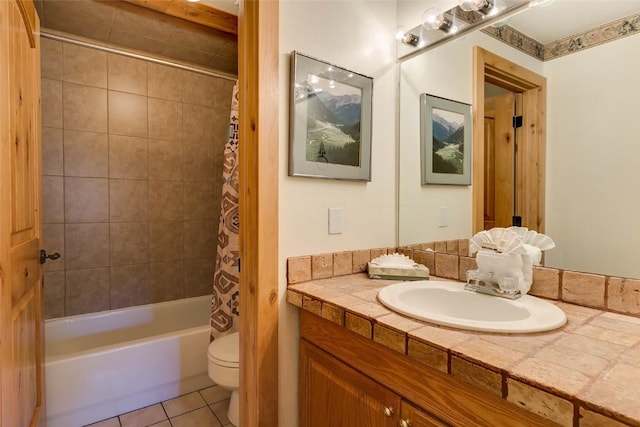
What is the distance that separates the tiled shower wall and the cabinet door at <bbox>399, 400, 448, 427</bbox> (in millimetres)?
2369

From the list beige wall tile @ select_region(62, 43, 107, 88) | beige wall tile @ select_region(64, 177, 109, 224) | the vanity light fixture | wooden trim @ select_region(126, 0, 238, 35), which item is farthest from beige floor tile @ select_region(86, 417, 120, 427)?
the vanity light fixture

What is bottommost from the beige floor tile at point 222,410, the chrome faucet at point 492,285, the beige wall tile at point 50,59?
the beige floor tile at point 222,410

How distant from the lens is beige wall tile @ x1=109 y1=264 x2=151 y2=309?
249cm

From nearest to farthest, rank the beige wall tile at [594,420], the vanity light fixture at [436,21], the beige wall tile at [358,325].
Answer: the beige wall tile at [594,420]
the beige wall tile at [358,325]
the vanity light fixture at [436,21]

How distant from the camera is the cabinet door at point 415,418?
0.77m

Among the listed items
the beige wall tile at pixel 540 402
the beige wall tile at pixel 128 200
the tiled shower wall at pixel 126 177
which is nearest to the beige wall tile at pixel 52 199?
the tiled shower wall at pixel 126 177

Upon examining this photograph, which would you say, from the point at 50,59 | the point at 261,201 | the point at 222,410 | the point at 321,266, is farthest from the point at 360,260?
the point at 50,59

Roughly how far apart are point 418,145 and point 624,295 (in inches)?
36.1

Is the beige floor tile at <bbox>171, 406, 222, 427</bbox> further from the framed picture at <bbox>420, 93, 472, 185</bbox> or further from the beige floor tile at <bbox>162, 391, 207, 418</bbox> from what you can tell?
the framed picture at <bbox>420, 93, 472, 185</bbox>

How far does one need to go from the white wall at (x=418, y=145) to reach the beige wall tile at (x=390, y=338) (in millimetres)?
724

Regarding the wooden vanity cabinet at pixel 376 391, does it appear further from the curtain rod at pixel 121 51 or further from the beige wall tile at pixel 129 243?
the curtain rod at pixel 121 51

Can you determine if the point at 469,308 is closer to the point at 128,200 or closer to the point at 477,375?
the point at 477,375

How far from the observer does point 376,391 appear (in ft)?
3.00

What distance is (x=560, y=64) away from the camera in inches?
43.9
